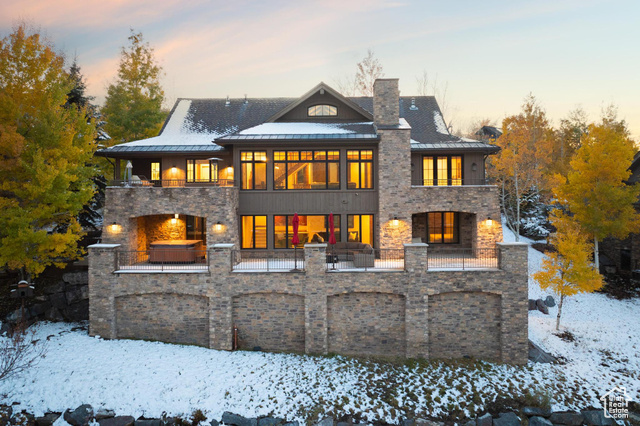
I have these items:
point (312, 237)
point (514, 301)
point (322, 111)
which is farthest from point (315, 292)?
point (322, 111)

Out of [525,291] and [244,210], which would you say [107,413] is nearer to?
[244,210]

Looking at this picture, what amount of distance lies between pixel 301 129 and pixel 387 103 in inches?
177

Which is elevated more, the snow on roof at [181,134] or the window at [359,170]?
the snow on roof at [181,134]

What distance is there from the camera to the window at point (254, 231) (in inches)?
656

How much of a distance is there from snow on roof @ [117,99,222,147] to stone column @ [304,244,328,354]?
27.5 feet

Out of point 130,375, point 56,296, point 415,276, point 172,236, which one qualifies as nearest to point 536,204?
point 415,276

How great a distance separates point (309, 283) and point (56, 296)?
37.5 feet

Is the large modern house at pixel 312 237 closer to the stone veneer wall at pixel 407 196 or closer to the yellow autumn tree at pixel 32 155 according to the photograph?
the stone veneer wall at pixel 407 196

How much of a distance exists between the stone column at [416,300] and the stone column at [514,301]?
9.86ft

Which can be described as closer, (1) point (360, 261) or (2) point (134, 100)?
(1) point (360, 261)

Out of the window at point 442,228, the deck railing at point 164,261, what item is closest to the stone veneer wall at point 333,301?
the deck railing at point 164,261

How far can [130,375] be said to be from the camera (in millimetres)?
11336

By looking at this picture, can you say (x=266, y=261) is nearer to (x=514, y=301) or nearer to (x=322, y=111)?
(x=322, y=111)

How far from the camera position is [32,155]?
13.1 m
